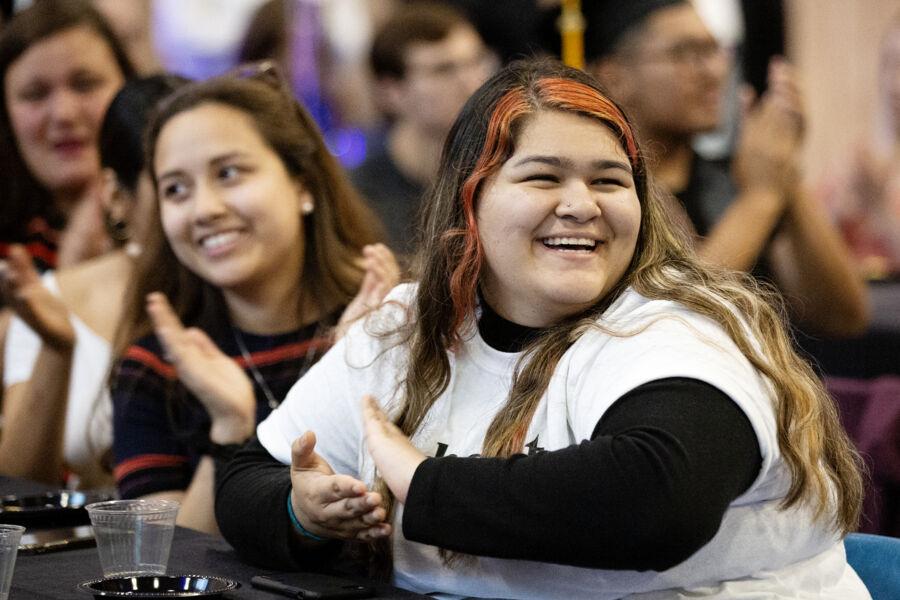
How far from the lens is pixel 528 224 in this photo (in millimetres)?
1784

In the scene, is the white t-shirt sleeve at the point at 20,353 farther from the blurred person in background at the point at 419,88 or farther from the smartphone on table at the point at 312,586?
the smartphone on table at the point at 312,586

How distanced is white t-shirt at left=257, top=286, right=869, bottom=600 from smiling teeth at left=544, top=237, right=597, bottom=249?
Answer: 0.28 ft

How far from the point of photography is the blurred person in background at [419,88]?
4.72 m

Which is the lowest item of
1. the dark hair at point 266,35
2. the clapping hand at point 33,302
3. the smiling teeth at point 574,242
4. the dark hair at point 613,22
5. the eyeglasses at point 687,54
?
the smiling teeth at point 574,242

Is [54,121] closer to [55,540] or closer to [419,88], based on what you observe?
[419,88]

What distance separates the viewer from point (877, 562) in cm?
185

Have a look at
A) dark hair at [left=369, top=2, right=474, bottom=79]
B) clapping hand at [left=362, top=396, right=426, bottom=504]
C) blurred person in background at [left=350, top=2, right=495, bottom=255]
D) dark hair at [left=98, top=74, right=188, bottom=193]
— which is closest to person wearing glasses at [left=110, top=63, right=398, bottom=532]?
dark hair at [left=98, top=74, right=188, bottom=193]

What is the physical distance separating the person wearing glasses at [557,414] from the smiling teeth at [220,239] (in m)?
0.64

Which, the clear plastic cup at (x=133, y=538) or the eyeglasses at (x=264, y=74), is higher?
the eyeglasses at (x=264, y=74)

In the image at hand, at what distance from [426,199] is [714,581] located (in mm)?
732

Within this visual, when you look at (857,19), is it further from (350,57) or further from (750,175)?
(750,175)

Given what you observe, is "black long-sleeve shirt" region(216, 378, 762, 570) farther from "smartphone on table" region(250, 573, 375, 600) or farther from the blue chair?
the blue chair

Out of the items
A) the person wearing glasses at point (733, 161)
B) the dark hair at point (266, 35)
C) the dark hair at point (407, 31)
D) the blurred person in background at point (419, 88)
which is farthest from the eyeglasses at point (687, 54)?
the dark hair at point (266, 35)

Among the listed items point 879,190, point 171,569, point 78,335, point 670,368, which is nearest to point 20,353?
point 78,335
